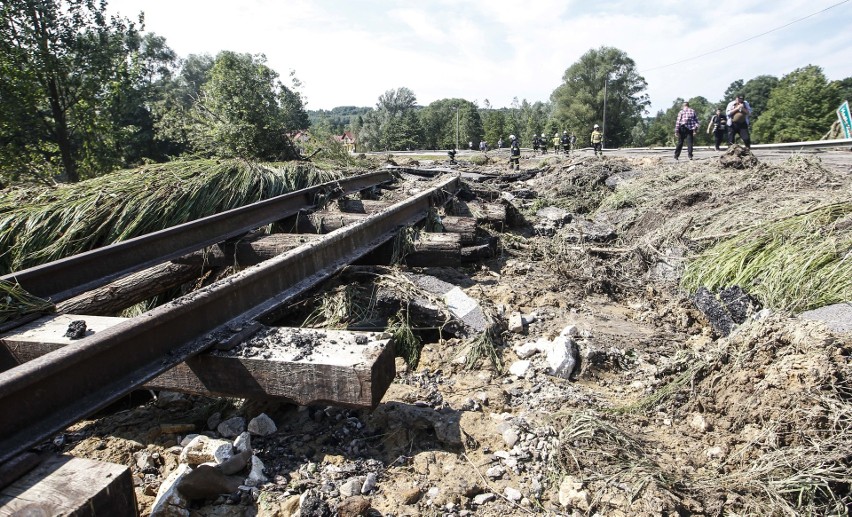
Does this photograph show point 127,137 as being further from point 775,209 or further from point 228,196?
point 775,209

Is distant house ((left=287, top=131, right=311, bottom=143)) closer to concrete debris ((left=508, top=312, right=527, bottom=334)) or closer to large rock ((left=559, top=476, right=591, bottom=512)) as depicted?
concrete debris ((left=508, top=312, right=527, bottom=334))

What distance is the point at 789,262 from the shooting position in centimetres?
314

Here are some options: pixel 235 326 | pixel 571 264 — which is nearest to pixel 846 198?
pixel 571 264

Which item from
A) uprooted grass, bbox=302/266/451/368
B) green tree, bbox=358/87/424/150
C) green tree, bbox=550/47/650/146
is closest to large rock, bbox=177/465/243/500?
uprooted grass, bbox=302/266/451/368

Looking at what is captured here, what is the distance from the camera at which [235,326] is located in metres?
2.37

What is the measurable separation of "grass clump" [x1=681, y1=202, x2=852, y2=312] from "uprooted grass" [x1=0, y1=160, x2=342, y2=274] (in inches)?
194

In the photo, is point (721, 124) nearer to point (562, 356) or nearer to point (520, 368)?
point (562, 356)

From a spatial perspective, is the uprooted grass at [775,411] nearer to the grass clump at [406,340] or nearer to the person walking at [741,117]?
the grass clump at [406,340]

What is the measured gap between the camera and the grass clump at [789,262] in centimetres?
281

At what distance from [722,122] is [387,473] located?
17436 mm

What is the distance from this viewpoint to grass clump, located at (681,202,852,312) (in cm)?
281

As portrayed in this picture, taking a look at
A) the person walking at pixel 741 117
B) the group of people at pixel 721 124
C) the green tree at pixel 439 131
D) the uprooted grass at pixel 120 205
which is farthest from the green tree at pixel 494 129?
the uprooted grass at pixel 120 205

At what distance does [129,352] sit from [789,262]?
155 inches

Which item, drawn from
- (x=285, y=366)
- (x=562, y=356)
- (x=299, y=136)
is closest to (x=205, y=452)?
(x=285, y=366)
